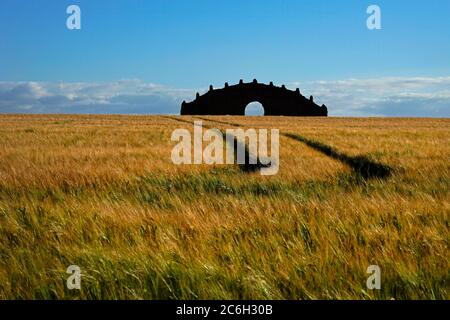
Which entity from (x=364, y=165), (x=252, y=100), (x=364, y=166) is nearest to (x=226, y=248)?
(x=364, y=166)

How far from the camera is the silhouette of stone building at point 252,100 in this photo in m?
87.5

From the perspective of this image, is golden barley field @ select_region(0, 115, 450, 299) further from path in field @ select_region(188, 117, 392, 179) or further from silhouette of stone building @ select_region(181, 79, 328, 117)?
silhouette of stone building @ select_region(181, 79, 328, 117)

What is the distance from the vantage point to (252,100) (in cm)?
8950

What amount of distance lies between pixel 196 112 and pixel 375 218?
8330 centimetres

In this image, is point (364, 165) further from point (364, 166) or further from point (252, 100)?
point (252, 100)

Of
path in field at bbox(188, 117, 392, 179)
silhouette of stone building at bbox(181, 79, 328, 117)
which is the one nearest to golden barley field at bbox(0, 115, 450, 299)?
path in field at bbox(188, 117, 392, 179)

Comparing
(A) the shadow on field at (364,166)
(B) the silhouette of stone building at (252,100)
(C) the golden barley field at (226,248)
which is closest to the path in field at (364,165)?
(A) the shadow on field at (364,166)

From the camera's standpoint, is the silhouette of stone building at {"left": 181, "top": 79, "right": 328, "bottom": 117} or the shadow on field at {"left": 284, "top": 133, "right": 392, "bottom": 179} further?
the silhouette of stone building at {"left": 181, "top": 79, "right": 328, "bottom": 117}

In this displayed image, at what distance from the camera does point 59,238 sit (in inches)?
156

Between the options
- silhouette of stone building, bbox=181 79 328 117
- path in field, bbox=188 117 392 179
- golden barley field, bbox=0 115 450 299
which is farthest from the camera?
silhouette of stone building, bbox=181 79 328 117

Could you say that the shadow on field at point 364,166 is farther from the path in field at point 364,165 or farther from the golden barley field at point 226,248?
the golden barley field at point 226,248

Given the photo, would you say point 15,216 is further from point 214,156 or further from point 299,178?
point 214,156

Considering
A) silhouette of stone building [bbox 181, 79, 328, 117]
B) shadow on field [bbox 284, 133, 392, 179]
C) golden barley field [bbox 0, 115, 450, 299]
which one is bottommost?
golden barley field [bbox 0, 115, 450, 299]

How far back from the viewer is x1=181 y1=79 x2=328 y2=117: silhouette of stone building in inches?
3445
